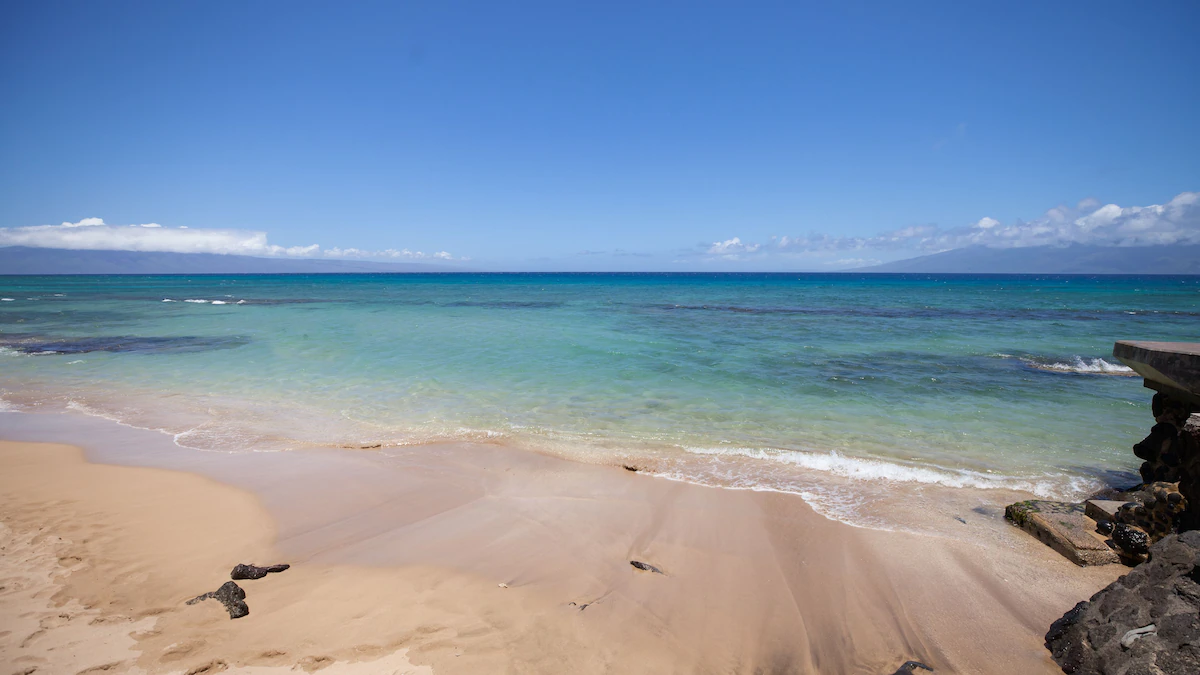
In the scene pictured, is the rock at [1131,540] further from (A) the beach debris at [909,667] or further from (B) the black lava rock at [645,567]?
(B) the black lava rock at [645,567]

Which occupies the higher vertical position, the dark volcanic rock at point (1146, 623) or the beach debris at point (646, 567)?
the dark volcanic rock at point (1146, 623)

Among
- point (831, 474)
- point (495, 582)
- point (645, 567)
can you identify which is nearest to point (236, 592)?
point (495, 582)

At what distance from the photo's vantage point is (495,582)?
415 cm

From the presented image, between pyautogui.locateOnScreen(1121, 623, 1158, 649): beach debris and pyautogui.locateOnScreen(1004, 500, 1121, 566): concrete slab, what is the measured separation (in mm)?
1877

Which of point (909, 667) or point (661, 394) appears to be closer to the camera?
point (909, 667)

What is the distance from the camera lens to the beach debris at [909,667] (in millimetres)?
3258

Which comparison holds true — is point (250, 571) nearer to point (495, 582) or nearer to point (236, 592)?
point (236, 592)

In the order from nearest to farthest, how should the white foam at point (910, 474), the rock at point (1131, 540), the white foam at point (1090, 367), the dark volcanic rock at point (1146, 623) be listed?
1. the dark volcanic rock at point (1146, 623)
2. the rock at point (1131, 540)
3. the white foam at point (910, 474)
4. the white foam at point (1090, 367)

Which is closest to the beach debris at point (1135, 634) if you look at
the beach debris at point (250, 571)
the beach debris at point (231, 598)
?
the beach debris at point (231, 598)

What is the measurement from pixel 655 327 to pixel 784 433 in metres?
15.2

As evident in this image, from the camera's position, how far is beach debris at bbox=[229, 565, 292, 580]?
13.3ft

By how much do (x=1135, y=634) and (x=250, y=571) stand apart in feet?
18.7

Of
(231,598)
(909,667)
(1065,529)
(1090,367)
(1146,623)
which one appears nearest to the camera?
(1146,623)

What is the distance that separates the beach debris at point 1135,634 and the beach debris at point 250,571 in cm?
555
